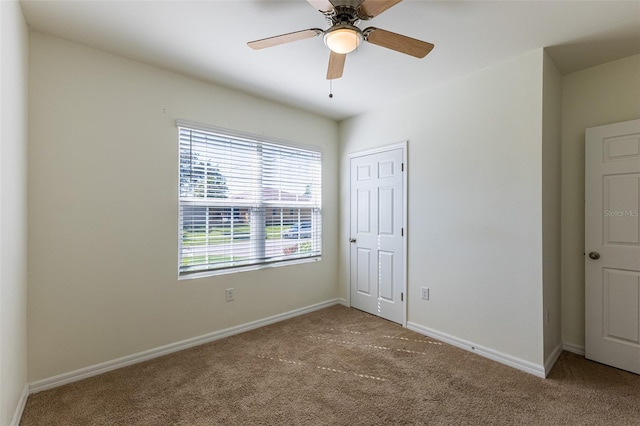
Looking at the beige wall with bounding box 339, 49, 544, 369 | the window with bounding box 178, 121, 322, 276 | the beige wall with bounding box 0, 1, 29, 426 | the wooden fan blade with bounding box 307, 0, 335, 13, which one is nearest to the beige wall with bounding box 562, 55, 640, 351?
the beige wall with bounding box 339, 49, 544, 369

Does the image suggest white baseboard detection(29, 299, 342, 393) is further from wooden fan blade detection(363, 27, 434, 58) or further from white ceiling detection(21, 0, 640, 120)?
wooden fan blade detection(363, 27, 434, 58)

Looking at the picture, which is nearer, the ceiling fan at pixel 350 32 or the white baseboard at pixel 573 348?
the ceiling fan at pixel 350 32

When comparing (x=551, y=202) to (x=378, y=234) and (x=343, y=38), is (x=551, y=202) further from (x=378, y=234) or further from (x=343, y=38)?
(x=343, y=38)

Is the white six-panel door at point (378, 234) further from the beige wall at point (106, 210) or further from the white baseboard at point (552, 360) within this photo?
the beige wall at point (106, 210)

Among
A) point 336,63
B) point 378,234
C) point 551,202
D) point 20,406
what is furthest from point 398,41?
point 20,406

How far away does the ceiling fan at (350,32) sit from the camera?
160cm

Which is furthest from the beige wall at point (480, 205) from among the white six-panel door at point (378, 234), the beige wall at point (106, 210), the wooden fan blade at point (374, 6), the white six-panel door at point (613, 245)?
the beige wall at point (106, 210)

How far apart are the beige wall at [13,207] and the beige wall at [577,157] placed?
4052 millimetres

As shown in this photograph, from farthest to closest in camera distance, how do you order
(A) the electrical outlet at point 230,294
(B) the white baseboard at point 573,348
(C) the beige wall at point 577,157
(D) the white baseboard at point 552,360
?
(A) the electrical outlet at point 230,294, (B) the white baseboard at point 573,348, (C) the beige wall at point 577,157, (D) the white baseboard at point 552,360

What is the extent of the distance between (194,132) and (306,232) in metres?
1.74

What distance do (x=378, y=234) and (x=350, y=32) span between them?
240 centimetres

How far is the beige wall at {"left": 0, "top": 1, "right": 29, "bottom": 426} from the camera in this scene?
5.15ft

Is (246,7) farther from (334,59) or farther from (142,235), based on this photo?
(142,235)

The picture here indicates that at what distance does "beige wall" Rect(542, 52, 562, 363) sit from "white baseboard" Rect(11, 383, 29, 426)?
3629 millimetres
